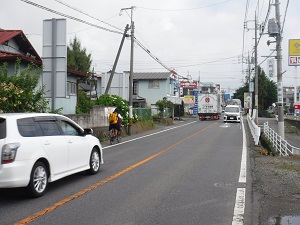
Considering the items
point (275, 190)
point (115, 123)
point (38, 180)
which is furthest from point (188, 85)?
point (38, 180)

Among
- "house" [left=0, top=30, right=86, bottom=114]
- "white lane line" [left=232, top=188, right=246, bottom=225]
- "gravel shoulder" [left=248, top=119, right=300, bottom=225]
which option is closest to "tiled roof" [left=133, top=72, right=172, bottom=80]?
"house" [left=0, top=30, right=86, bottom=114]

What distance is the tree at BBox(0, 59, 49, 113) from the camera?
38.9ft

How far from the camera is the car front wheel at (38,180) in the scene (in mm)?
7195

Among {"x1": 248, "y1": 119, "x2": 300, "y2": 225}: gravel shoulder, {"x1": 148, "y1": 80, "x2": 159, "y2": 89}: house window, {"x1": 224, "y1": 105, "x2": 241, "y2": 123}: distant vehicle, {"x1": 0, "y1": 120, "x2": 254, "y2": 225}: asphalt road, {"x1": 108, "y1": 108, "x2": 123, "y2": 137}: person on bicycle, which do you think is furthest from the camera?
{"x1": 148, "y1": 80, "x2": 159, "y2": 89}: house window

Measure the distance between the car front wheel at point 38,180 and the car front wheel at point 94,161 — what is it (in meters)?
2.23

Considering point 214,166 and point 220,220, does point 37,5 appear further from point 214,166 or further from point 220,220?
point 220,220

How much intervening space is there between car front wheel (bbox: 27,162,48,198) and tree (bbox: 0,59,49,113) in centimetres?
466

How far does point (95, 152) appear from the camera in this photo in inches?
400

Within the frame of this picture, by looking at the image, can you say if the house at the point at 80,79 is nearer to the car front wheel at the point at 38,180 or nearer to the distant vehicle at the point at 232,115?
the car front wheel at the point at 38,180

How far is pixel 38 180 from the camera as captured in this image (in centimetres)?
743

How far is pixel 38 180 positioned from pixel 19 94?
5.53 meters

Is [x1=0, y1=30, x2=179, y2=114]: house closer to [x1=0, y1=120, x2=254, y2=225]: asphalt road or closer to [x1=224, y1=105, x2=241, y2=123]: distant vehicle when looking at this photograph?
[x1=0, y1=120, x2=254, y2=225]: asphalt road

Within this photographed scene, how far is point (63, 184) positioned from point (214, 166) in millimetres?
4805

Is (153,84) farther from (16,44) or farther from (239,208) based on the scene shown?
(239,208)
